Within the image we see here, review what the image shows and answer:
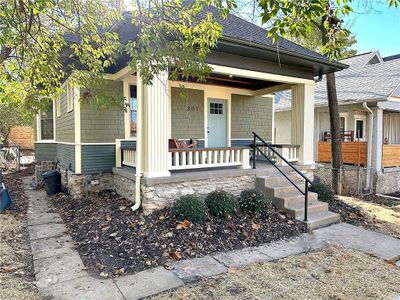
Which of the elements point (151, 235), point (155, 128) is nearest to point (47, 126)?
point (155, 128)

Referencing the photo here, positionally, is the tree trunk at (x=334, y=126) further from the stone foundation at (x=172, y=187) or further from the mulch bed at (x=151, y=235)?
the mulch bed at (x=151, y=235)

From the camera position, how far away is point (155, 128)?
5.43m

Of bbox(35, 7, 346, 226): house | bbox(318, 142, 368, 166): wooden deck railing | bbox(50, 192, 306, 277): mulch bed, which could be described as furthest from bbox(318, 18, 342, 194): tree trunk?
bbox(50, 192, 306, 277): mulch bed

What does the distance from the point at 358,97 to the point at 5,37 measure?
36.0 ft

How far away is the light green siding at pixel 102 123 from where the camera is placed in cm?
709

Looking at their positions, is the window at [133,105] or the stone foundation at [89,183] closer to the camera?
the stone foundation at [89,183]

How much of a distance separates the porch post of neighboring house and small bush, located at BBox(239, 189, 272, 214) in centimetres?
685

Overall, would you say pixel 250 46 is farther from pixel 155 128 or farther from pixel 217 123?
pixel 217 123

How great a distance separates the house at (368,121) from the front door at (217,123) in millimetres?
4765

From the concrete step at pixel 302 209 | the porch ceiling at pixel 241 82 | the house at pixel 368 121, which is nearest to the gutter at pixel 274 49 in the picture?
the porch ceiling at pixel 241 82

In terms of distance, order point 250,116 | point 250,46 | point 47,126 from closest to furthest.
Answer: point 250,46, point 250,116, point 47,126

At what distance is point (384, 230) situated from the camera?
564 centimetres

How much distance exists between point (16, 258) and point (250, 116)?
26.1ft

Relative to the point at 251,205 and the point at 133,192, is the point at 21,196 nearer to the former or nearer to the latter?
the point at 133,192
